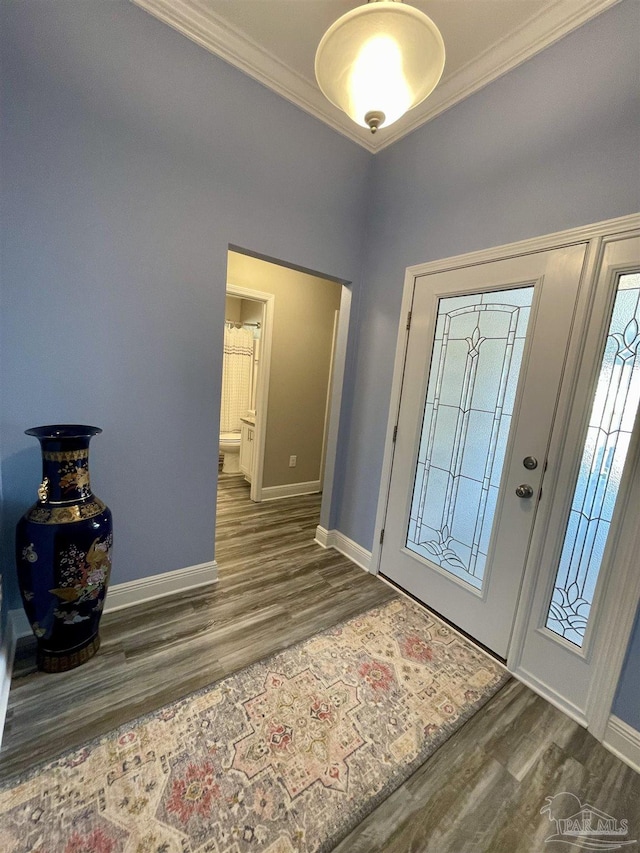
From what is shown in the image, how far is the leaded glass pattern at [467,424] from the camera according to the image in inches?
67.5

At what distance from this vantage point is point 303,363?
3.65 meters

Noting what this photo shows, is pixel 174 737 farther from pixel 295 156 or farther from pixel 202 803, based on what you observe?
pixel 295 156

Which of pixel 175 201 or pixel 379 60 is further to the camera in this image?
pixel 175 201

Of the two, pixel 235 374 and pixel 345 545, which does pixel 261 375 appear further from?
pixel 345 545

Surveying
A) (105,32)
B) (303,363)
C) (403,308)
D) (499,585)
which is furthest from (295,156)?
(499,585)

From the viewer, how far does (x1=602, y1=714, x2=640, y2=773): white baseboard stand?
129 centimetres

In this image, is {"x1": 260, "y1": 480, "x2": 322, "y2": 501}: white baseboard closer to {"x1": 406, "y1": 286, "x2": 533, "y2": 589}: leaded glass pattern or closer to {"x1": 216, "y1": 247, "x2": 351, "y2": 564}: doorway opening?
{"x1": 216, "y1": 247, "x2": 351, "y2": 564}: doorway opening

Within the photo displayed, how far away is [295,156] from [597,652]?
2926mm

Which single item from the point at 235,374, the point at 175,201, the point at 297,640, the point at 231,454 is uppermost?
the point at 175,201

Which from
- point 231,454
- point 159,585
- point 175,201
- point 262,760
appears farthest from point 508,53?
point 231,454

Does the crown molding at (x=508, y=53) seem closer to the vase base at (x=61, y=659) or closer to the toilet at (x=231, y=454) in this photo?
the vase base at (x=61, y=659)

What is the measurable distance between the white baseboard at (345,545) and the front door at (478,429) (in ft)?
0.75

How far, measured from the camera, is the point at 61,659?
4.84ft

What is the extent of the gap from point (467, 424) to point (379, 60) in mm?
1521
